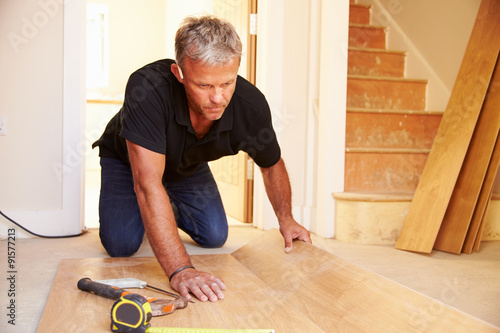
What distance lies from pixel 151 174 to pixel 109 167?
0.79 m

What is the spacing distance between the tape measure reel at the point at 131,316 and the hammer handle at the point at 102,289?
0.19 metres

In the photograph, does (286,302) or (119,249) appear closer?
(286,302)

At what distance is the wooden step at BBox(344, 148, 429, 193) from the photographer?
2.74m

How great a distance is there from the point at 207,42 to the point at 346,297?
2.54 ft

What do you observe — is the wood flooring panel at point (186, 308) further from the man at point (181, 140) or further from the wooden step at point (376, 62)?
the wooden step at point (376, 62)

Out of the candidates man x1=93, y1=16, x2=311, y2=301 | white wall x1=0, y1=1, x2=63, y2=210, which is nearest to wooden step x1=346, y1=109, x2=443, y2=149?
man x1=93, y1=16, x2=311, y2=301

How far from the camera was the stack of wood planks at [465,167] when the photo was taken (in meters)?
2.27

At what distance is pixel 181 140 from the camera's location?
1.60 m

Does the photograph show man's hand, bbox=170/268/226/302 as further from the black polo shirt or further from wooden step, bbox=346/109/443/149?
wooden step, bbox=346/109/443/149

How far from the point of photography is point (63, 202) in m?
2.60

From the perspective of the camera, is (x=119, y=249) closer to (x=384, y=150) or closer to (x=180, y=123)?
(x=180, y=123)

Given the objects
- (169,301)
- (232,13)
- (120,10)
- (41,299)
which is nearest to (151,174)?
(169,301)

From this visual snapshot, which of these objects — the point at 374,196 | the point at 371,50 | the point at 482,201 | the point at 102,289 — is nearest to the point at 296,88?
the point at 374,196

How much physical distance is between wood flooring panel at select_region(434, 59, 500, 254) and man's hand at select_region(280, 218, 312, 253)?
959mm
